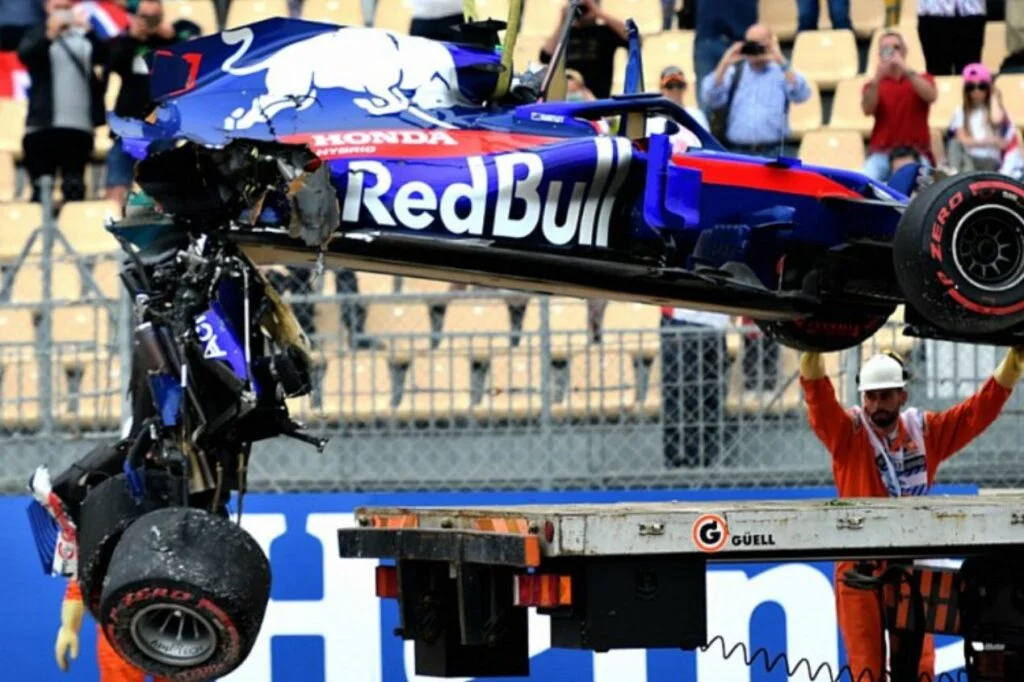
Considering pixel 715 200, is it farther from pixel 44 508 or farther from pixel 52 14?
pixel 52 14

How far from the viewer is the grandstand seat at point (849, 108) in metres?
14.1

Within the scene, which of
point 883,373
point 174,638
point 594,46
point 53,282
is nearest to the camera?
point 174,638

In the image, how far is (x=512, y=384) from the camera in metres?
11.0

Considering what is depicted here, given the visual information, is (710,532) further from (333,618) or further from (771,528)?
(333,618)

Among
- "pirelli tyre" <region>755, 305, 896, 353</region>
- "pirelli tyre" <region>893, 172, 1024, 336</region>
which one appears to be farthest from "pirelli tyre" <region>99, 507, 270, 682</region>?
"pirelli tyre" <region>755, 305, 896, 353</region>

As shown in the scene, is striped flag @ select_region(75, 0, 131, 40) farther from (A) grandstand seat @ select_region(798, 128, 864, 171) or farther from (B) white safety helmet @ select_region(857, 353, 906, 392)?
(B) white safety helmet @ select_region(857, 353, 906, 392)

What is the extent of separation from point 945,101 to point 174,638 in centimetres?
822

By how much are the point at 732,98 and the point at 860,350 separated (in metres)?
2.95

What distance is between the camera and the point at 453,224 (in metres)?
8.24

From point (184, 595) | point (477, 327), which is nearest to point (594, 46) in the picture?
point (477, 327)

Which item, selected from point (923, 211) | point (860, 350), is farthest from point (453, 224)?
point (860, 350)

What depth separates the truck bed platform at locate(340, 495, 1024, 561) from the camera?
268 inches

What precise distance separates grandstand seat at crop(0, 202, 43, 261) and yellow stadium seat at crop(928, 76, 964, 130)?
17.4ft

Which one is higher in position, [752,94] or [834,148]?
[752,94]
